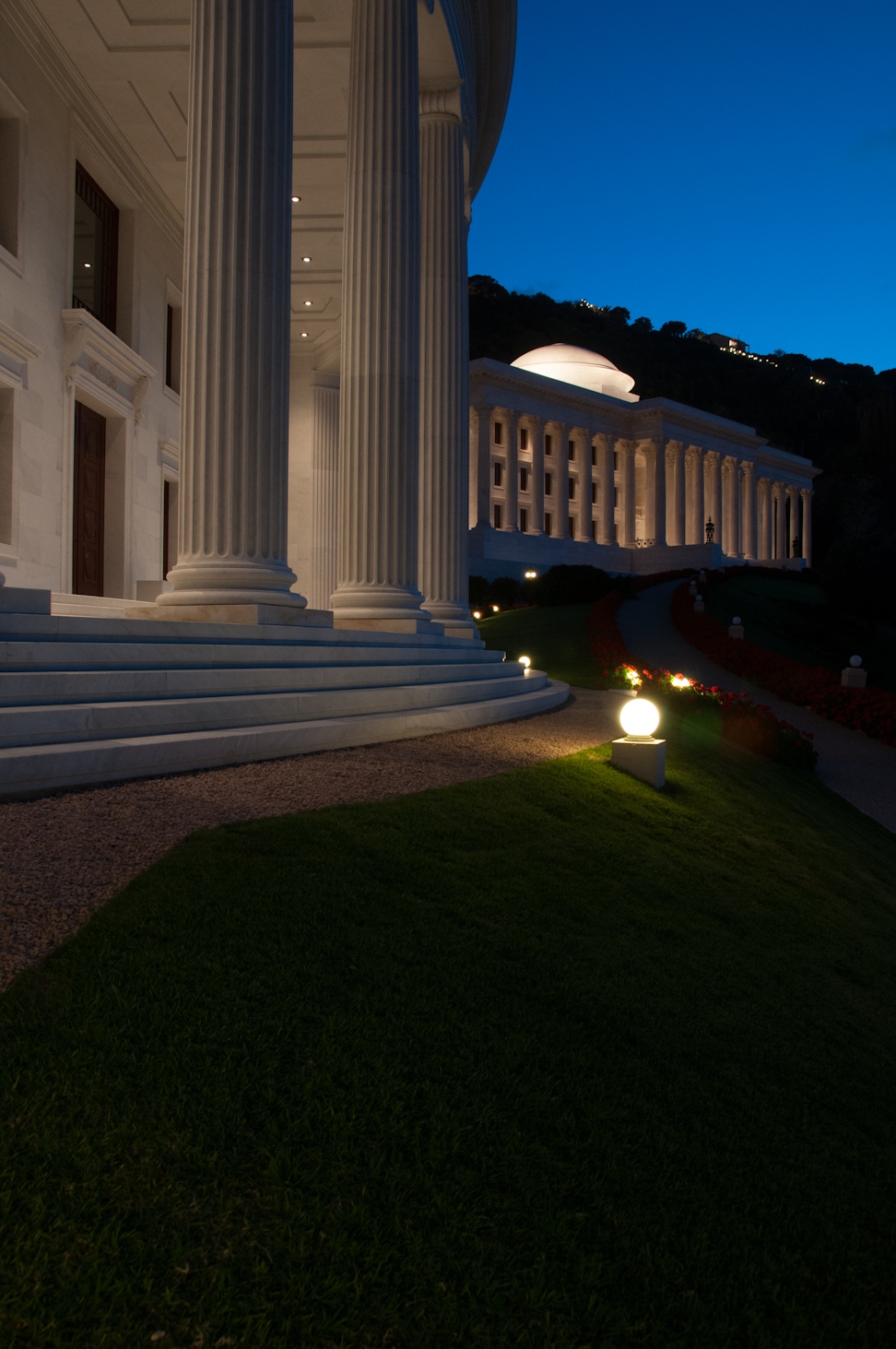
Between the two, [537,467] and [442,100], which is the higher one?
[537,467]

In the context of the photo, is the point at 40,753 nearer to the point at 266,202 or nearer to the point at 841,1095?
the point at 841,1095

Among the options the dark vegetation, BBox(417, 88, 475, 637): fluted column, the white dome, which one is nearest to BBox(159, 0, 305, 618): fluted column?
BBox(417, 88, 475, 637): fluted column

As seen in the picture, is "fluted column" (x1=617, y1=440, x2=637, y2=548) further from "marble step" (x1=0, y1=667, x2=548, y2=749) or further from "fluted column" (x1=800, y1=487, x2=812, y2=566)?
"marble step" (x1=0, y1=667, x2=548, y2=749)

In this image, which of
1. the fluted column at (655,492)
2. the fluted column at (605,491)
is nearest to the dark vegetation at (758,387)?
the fluted column at (655,492)

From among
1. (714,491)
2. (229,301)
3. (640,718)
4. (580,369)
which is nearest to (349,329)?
(229,301)

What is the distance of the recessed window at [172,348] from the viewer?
835 inches

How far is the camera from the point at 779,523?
10344 cm

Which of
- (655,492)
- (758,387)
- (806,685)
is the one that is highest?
(758,387)

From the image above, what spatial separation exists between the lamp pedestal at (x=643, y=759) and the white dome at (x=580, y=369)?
279 ft

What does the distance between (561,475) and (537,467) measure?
9.16ft

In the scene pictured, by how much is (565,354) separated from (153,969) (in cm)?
9438

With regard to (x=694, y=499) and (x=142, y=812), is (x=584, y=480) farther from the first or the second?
(x=142, y=812)

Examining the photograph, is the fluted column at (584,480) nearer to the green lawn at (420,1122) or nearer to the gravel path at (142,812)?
the gravel path at (142,812)

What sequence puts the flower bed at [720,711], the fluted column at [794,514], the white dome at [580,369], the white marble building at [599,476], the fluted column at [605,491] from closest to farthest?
1. the flower bed at [720,711]
2. the white marble building at [599,476]
3. the fluted column at [605,491]
4. the white dome at [580,369]
5. the fluted column at [794,514]
